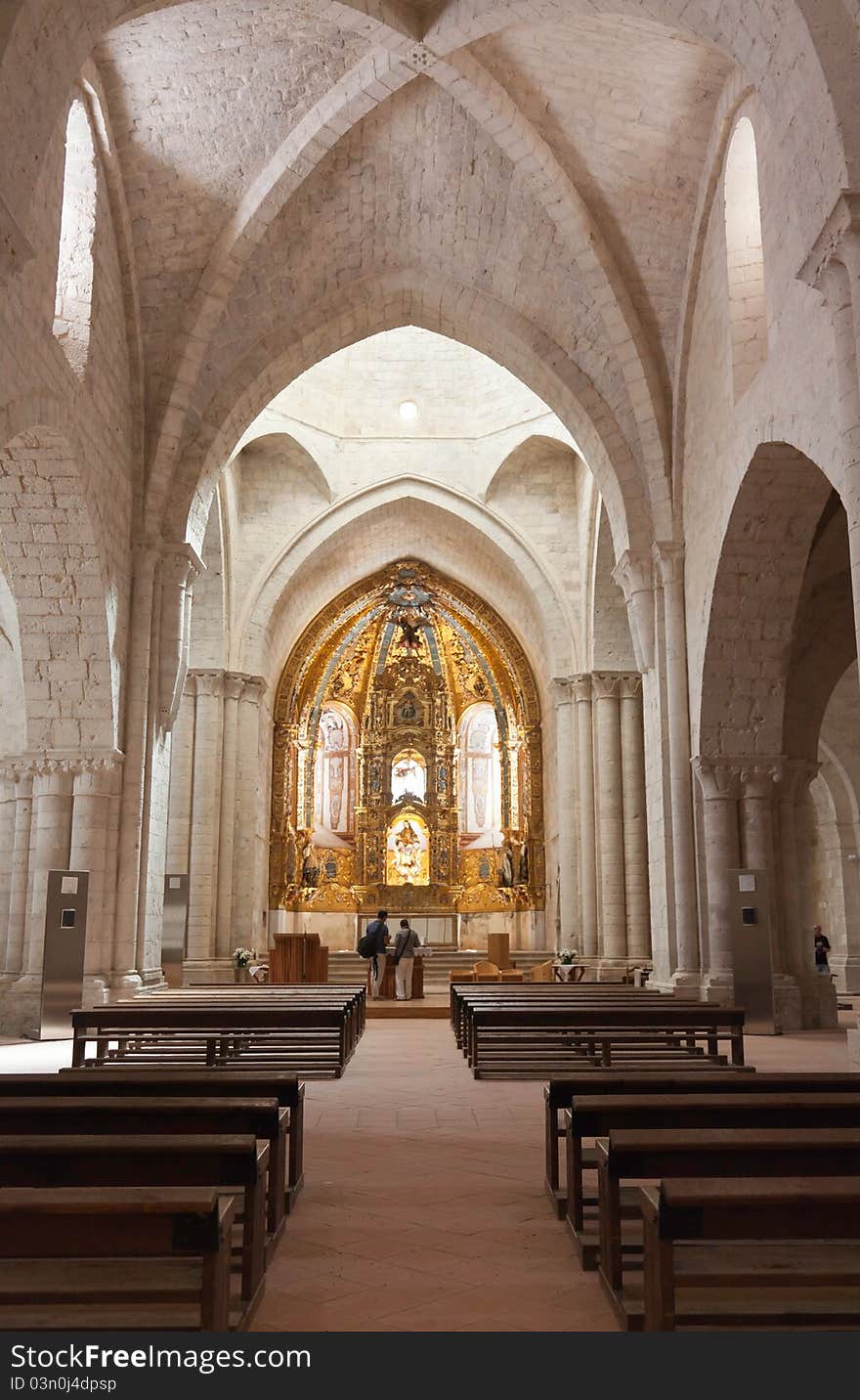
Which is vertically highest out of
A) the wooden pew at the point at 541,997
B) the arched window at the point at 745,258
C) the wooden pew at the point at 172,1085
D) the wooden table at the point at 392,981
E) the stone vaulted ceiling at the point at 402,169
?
the stone vaulted ceiling at the point at 402,169

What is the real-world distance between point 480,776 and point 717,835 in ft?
49.5

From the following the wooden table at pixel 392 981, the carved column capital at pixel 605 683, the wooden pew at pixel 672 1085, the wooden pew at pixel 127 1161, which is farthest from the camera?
the carved column capital at pixel 605 683

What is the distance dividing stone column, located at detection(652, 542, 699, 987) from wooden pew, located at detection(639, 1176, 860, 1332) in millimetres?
10143

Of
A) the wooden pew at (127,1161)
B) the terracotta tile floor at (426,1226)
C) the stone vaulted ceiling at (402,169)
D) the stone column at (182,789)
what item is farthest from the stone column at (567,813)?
the wooden pew at (127,1161)

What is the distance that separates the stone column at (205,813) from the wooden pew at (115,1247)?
17959 mm

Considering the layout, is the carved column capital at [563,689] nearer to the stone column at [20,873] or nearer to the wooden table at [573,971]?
the wooden table at [573,971]

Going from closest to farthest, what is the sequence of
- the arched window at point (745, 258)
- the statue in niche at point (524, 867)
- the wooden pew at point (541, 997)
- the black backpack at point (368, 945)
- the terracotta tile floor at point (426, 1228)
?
the terracotta tile floor at point (426, 1228) < the wooden pew at point (541, 997) < the arched window at point (745, 258) < the black backpack at point (368, 945) < the statue in niche at point (524, 867)

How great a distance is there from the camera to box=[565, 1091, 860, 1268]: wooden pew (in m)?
3.96

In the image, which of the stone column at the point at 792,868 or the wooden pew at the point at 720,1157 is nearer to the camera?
the wooden pew at the point at 720,1157

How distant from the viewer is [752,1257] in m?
3.15

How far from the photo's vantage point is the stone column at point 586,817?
68.9 feet

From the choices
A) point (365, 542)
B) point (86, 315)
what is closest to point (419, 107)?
point (86, 315)

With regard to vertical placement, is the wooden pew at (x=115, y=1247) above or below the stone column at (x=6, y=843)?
below

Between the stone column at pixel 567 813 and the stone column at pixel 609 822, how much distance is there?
80cm
